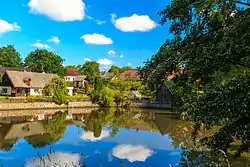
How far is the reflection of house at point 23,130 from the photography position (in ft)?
73.8

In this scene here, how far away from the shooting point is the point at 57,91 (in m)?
44.2

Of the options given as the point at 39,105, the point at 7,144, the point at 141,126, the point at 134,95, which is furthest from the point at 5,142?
the point at 134,95

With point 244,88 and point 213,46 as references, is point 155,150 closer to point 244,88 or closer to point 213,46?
point 213,46

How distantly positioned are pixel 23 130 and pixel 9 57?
60.2 metres

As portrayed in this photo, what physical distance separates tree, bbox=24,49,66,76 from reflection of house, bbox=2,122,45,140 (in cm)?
4719

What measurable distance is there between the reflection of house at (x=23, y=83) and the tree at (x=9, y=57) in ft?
95.3

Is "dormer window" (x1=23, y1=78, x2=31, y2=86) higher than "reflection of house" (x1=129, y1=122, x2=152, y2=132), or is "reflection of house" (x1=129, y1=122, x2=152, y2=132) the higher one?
"dormer window" (x1=23, y1=78, x2=31, y2=86)

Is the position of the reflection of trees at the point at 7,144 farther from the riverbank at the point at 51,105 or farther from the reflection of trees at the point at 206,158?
the riverbank at the point at 51,105

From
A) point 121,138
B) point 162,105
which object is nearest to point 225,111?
point 121,138

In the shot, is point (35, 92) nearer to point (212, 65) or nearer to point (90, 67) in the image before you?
point (90, 67)

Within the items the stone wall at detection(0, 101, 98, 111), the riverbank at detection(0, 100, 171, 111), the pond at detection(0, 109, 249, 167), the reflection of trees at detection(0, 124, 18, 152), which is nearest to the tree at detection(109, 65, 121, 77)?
the riverbank at detection(0, 100, 171, 111)

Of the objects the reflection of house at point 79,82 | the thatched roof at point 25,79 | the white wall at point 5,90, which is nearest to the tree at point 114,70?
the reflection of house at point 79,82

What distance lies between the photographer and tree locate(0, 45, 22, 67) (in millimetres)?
78325

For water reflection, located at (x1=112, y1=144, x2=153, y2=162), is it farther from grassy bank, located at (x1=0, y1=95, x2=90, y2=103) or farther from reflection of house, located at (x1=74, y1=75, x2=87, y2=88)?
reflection of house, located at (x1=74, y1=75, x2=87, y2=88)
